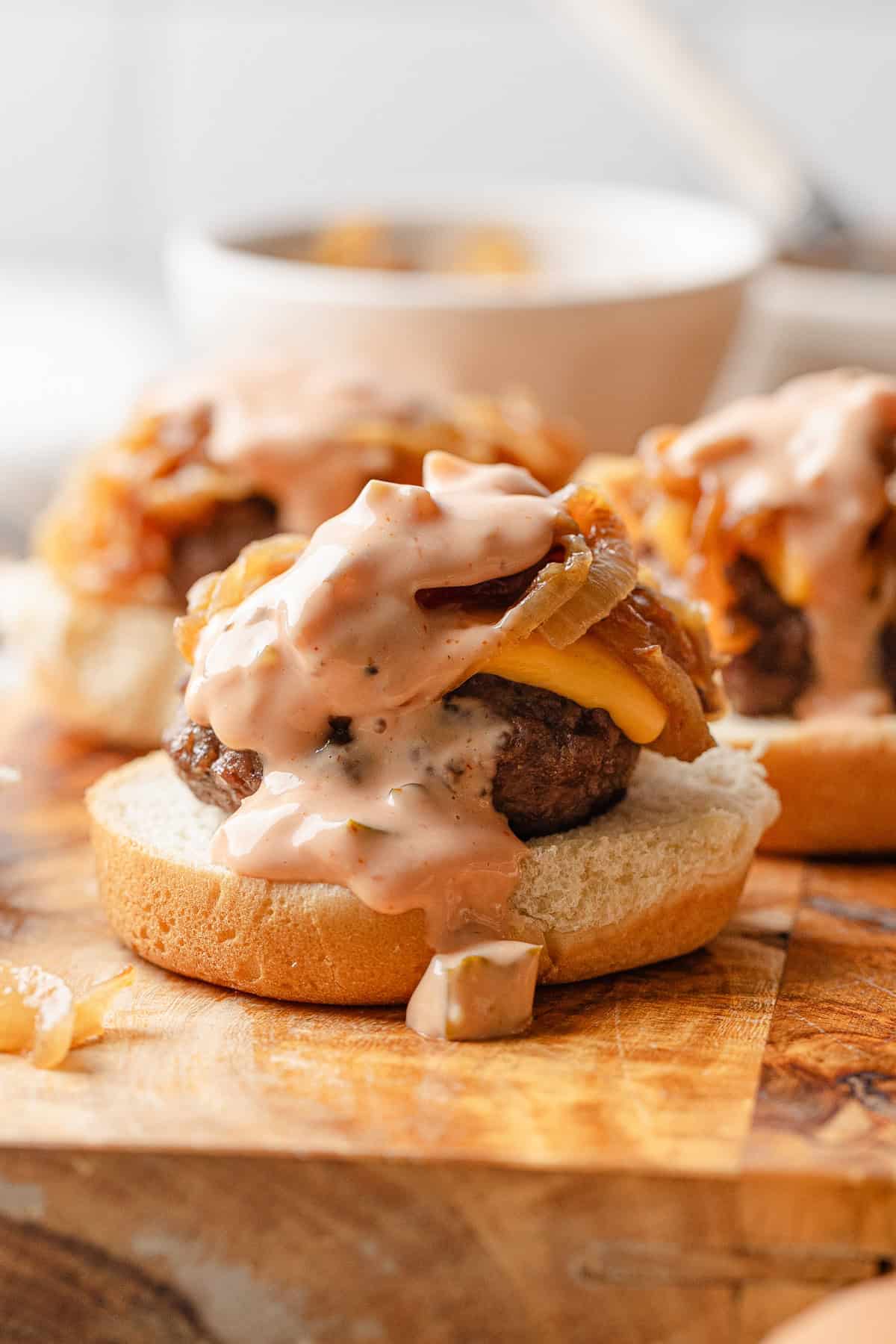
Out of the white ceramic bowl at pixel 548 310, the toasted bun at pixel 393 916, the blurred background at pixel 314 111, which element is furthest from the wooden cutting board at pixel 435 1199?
the blurred background at pixel 314 111

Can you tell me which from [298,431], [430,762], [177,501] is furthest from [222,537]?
[430,762]

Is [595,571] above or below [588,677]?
above

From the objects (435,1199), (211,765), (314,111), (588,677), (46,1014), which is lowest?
(314,111)

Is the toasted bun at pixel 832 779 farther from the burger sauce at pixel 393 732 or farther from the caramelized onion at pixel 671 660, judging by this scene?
the burger sauce at pixel 393 732

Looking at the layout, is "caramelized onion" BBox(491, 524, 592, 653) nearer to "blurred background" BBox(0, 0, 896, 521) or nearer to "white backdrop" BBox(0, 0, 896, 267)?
"blurred background" BBox(0, 0, 896, 521)

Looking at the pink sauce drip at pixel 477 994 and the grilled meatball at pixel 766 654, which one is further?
the grilled meatball at pixel 766 654

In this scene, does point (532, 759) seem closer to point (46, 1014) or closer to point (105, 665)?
point (46, 1014)

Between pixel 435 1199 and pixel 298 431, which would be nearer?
pixel 435 1199
